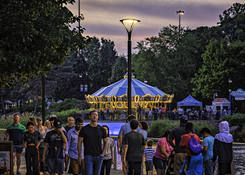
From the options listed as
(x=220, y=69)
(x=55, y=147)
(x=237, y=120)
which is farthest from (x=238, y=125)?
(x=220, y=69)

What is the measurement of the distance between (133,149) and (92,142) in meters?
1.01

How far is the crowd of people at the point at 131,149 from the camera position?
9.88 metres

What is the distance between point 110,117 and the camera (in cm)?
4841

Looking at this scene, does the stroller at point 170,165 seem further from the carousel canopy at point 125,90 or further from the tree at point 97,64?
the tree at point 97,64

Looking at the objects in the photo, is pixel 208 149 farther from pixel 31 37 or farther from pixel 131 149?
pixel 31 37

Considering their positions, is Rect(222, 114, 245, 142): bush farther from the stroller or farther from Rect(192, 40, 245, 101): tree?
Rect(192, 40, 245, 101): tree

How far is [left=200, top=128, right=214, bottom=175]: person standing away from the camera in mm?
11578

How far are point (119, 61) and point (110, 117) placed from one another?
46.0 meters

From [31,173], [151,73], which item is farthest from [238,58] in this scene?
[31,173]

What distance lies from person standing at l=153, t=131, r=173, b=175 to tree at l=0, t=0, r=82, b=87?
12.5ft

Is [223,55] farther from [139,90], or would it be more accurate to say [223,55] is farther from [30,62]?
[30,62]

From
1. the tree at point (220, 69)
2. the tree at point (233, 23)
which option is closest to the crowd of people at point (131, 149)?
the tree at point (220, 69)

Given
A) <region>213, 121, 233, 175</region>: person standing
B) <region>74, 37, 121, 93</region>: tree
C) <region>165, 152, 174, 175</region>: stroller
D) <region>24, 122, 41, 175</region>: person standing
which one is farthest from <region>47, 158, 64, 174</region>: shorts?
→ <region>74, 37, 121, 93</region>: tree

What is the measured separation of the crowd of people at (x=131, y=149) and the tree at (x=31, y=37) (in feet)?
5.51
